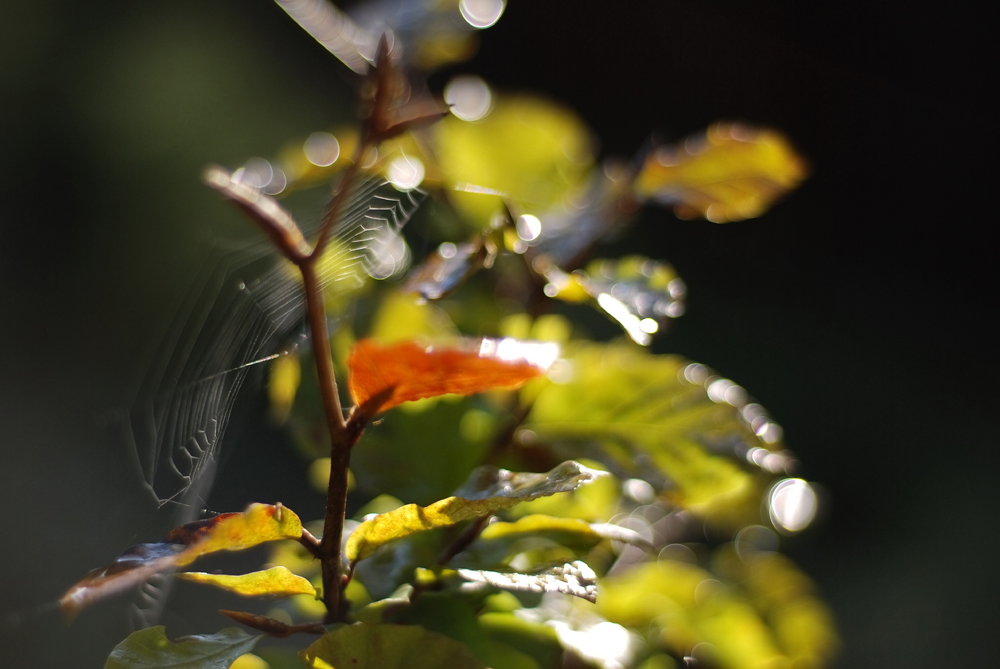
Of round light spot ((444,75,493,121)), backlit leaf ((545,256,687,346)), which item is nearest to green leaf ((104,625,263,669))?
backlit leaf ((545,256,687,346))

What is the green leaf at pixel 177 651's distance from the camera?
27cm

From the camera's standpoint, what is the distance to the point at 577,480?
0.88ft

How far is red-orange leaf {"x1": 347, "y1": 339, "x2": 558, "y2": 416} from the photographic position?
241 millimetres

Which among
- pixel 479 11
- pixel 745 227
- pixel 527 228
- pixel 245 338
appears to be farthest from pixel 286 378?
pixel 745 227

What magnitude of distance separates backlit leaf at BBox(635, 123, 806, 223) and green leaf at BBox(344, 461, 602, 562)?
0.91 feet

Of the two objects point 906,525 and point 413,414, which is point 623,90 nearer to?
point 906,525

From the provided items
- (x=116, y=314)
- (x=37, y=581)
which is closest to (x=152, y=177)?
(x=116, y=314)

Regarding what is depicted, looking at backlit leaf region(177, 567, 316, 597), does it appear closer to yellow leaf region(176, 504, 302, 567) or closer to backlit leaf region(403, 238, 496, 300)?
yellow leaf region(176, 504, 302, 567)

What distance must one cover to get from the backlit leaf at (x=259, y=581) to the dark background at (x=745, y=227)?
174cm

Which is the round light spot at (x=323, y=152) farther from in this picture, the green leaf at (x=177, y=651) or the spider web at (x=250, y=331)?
the green leaf at (x=177, y=651)

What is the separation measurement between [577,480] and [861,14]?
254cm

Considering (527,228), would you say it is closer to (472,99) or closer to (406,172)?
(406,172)

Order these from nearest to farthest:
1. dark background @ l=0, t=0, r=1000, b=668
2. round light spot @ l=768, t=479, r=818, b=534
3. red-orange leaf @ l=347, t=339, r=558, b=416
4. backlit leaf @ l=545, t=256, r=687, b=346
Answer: red-orange leaf @ l=347, t=339, r=558, b=416 → backlit leaf @ l=545, t=256, r=687, b=346 → round light spot @ l=768, t=479, r=818, b=534 → dark background @ l=0, t=0, r=1000, b=668

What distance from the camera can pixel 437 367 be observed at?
0.81ft
